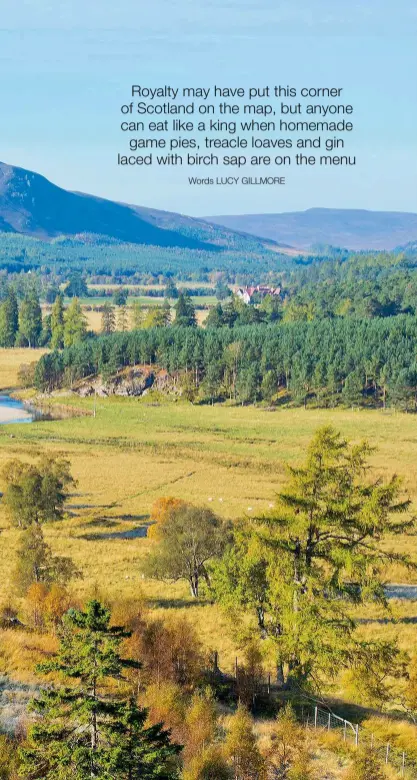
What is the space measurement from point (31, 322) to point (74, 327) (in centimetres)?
1536

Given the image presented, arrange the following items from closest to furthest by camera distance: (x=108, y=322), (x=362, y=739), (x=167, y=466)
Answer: (x=362, y=739) < (x=167, y=466) < (x=108, y=322)

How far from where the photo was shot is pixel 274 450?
7950cm

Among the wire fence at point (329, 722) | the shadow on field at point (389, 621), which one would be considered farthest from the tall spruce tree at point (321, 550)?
the shadow on field at point (389, 621)

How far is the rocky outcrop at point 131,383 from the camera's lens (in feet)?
396

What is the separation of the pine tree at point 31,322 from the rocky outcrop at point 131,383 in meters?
42.9

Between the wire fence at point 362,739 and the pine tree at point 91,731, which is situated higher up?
the pine tree at point 91,731

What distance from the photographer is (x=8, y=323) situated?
166 metres

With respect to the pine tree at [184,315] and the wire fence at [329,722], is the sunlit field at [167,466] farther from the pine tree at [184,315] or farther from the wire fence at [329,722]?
the pine tree at [184,315]

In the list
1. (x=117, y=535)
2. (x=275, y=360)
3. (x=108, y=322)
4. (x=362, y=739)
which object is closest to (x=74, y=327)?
(x=108, y=322)

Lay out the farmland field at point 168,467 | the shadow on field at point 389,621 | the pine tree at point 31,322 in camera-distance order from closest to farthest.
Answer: the shadow on field at point 389,621, the farmland field at point 168,467, the pine tree at point 31,322

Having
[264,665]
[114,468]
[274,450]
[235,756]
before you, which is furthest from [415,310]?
[235,756]

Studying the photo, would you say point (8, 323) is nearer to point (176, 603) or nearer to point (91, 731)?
point (176, 603)

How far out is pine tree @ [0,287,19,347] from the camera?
16562 cm

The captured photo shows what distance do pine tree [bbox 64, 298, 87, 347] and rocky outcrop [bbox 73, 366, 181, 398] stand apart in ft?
72.7
